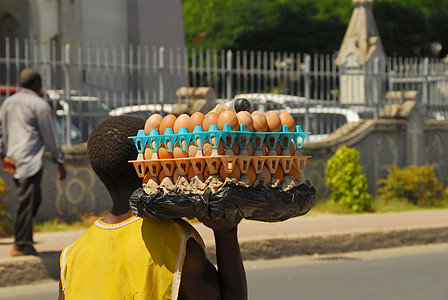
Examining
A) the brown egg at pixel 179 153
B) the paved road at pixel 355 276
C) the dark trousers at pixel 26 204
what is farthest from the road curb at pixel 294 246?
the brown egg at pixel 179 153

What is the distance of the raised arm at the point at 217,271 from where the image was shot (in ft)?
7.88

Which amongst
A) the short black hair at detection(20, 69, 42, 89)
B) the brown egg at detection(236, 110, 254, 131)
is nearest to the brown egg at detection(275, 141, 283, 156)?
the brown egg at detection(236, 110, 254, 131)

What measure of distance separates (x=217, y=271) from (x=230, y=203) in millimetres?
284

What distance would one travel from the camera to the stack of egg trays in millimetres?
2318

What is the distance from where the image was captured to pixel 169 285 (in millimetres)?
2396

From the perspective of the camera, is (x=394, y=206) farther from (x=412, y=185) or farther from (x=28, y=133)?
(x=28, y=133)

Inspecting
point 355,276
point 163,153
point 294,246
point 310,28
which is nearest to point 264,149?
point 163,153

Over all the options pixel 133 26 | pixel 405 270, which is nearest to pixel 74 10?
pixel 133 26

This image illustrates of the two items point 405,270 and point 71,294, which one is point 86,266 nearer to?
point 71,294

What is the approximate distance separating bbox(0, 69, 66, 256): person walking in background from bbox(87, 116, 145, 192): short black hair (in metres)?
5.29

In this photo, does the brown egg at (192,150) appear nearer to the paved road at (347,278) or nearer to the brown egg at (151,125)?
the brown egg at (151,125)

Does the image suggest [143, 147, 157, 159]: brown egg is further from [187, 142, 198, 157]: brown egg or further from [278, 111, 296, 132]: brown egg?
[278, 111, 296, 132]: brown egg

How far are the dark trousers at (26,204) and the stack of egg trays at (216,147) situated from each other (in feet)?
17.8

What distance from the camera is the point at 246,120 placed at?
2.38 metres
